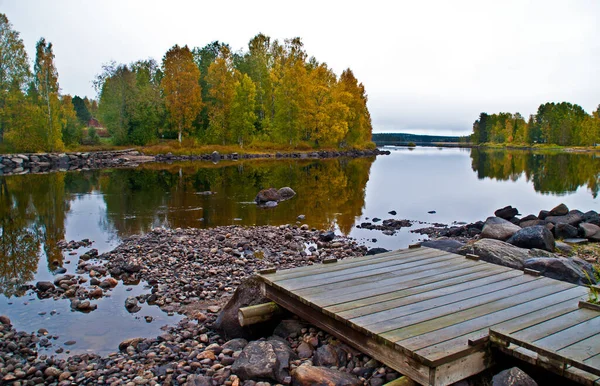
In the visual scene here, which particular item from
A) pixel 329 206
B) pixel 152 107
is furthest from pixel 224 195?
pixel 152 107

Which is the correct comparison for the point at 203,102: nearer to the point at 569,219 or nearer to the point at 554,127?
the point at 569,219

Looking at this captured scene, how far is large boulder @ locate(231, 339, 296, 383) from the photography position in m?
5.64

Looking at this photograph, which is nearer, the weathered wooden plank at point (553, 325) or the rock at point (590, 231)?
the weathered wooden plank at point (553, 325)

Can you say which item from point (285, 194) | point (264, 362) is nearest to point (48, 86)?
point (285, 194)

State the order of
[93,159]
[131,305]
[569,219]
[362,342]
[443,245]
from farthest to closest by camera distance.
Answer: [93,159], [569,219], [443,245], [131,305], [362,342]

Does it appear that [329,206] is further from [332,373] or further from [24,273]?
[332,373]

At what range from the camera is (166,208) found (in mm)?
23094

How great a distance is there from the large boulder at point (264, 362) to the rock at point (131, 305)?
4053mm

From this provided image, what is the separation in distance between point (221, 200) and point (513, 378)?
22.2 meters

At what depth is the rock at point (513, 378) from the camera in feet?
15.4

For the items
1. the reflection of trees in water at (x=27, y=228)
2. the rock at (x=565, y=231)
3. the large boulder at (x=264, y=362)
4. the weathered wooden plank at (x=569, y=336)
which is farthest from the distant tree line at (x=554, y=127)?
the large boulder at (x=264, y=362)

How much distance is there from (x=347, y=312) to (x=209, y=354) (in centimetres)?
226

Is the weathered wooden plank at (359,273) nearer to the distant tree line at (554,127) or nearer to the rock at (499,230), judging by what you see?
the rock at (499,230)

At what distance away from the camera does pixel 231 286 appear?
34.2 ft
